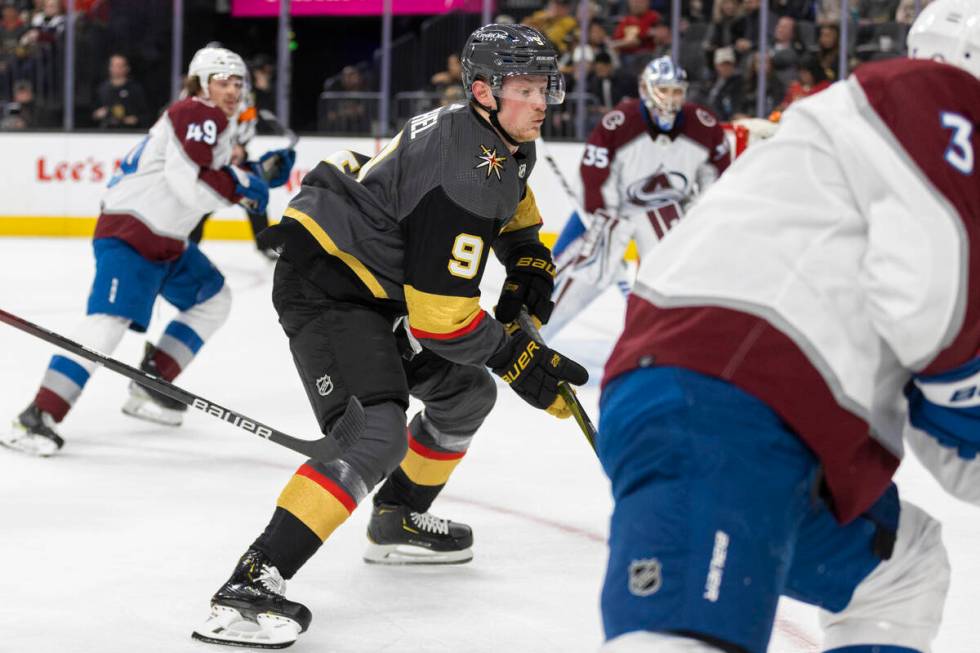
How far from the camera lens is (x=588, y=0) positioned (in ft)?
32.7

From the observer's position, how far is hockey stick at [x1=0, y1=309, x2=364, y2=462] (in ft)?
8.11

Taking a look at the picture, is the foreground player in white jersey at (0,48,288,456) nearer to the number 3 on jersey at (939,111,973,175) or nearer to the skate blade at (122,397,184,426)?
the skate blade at (122,397,184,426)

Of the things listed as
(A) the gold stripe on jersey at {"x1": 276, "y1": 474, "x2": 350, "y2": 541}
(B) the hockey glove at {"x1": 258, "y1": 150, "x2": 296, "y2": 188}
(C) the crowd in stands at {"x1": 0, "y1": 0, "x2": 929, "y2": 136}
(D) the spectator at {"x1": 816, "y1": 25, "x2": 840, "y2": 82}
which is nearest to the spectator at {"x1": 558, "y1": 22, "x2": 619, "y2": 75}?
(C) the crowd in stands at {"x1": 0, "y1": 0, "x2": 929, "y2": 136}

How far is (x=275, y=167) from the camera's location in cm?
469

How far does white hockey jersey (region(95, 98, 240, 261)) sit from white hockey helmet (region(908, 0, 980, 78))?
2760 mm

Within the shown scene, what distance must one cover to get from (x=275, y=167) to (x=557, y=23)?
5.61 metres

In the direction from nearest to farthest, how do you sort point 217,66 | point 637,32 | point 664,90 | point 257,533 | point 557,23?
point 257,533
point 217,66
point 664,90
point 637,32
point 557,23

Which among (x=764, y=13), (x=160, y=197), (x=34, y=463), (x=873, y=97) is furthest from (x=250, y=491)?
(x=764, y=13)

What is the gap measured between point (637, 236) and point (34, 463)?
2.52 metres

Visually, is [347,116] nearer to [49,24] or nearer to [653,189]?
[49,24]

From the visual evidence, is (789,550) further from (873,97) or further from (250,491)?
(250,491)

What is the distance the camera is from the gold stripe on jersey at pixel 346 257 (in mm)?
2564

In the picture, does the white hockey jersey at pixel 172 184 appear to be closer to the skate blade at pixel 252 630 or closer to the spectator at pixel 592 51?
the skate blade at pixel 252 630

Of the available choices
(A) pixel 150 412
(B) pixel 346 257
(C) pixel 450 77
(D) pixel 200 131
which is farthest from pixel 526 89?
(C) pixel 450 77
